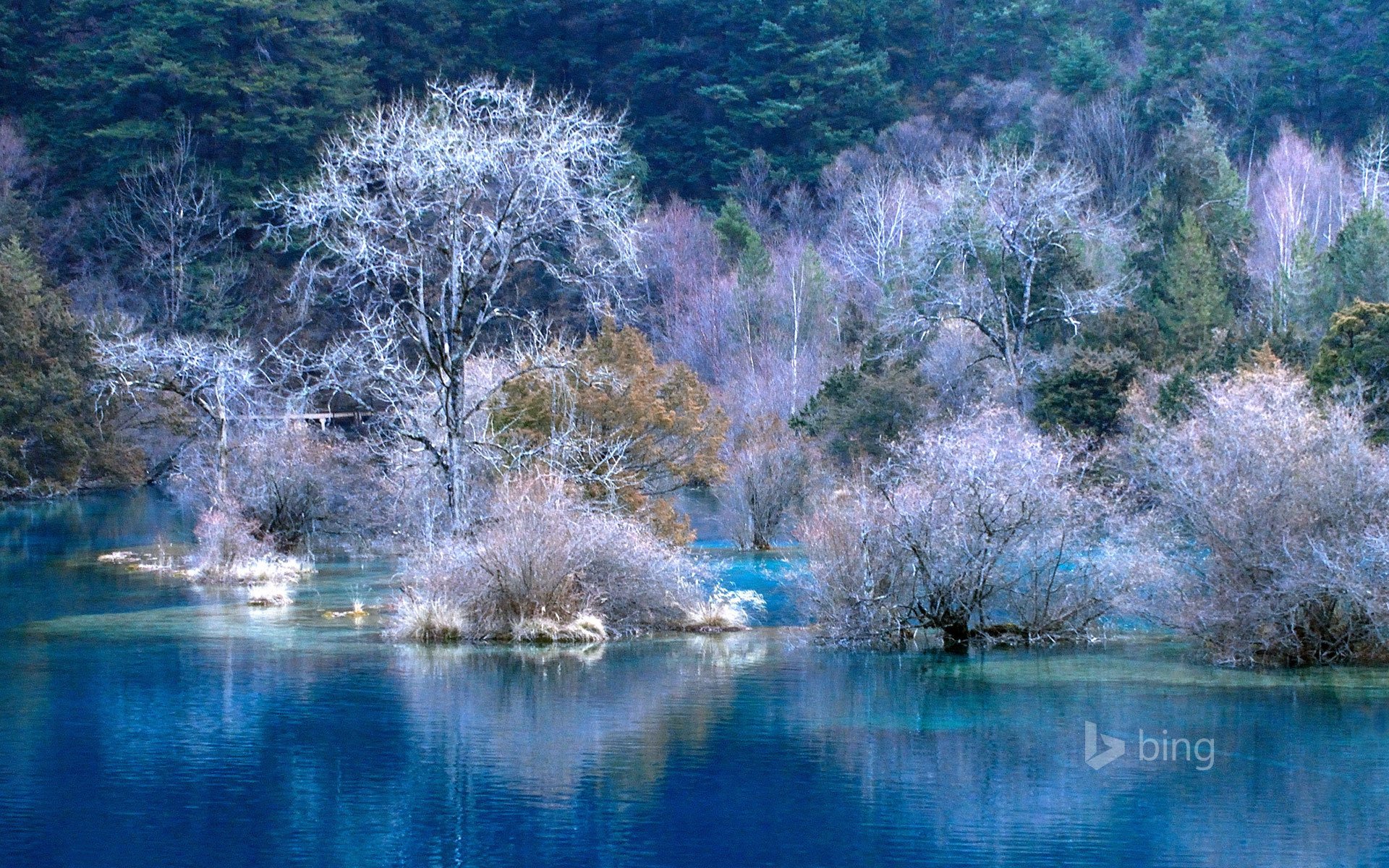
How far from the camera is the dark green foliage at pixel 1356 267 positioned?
4419cm

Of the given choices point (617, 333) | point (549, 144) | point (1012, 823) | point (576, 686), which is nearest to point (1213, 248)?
point (617, 333)

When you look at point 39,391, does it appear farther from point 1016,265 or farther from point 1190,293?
point 1190,293

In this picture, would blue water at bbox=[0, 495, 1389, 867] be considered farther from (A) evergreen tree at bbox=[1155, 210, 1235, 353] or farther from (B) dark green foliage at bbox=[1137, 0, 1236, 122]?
(B) dark green foliage at bbox=[1137, 0, 1236, 122]

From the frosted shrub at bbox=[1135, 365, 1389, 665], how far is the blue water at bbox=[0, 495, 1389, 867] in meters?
0.79

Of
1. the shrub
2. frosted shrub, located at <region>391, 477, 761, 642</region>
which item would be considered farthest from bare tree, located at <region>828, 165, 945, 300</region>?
frosted shrub, located at <region>391, 477, 761, 642</region>

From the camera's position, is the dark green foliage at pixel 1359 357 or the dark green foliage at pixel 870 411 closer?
the dark green foliage at pixel 1359 357

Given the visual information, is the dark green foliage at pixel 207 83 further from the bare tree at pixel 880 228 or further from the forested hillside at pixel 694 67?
the bare tree at pixel 880 228

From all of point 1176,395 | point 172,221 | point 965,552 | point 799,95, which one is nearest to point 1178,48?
point 799,95

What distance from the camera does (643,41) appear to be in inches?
3150

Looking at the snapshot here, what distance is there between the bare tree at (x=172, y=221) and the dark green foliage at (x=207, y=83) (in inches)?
33.8

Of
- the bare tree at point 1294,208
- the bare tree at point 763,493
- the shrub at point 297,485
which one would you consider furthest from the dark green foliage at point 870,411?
the shrub at point 297,485

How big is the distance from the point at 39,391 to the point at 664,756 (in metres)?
37.1

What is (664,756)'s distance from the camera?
660 inches

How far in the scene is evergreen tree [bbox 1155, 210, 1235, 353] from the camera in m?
42.7
